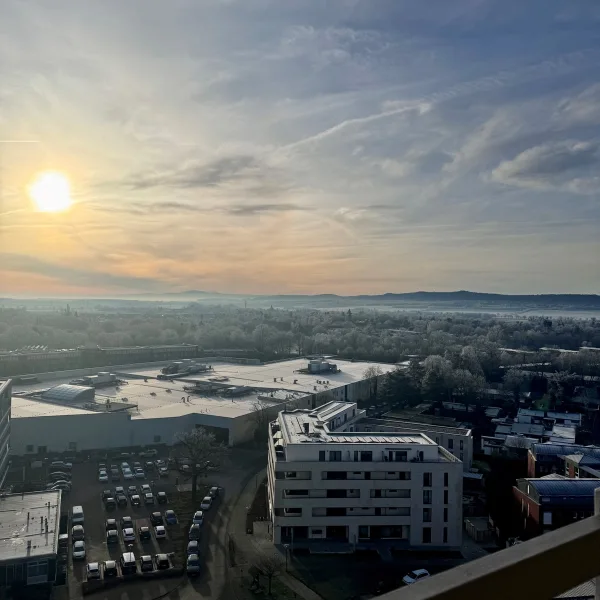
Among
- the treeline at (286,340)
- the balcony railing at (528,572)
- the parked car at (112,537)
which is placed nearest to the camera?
the balcony railing at (528,572)

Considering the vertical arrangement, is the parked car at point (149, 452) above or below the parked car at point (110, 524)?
above

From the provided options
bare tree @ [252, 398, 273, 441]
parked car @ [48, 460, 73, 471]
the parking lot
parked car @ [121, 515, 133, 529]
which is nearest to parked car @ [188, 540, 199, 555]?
the parking lot

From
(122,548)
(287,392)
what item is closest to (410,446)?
(122,548)

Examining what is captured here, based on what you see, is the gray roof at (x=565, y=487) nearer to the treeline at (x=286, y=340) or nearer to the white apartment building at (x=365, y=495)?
the white apartment building at (x=365, y=495)

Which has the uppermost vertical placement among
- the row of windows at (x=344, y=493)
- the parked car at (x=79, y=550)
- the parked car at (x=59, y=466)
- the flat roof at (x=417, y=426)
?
the flat roof at (x=417, y=426)

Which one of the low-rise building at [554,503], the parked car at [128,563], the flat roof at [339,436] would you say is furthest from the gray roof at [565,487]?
the parked car at [128,563]

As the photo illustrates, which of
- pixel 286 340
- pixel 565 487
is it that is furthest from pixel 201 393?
pixel 286 340

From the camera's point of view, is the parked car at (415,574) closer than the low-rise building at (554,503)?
Yes

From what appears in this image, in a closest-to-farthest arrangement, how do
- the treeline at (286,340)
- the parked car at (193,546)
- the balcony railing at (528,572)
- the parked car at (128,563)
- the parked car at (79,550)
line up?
the balcony railing at (528,572), the parked car at (128,563), the parked car at (79,550), the parked car at (193,546), the treeline at (286,340)
